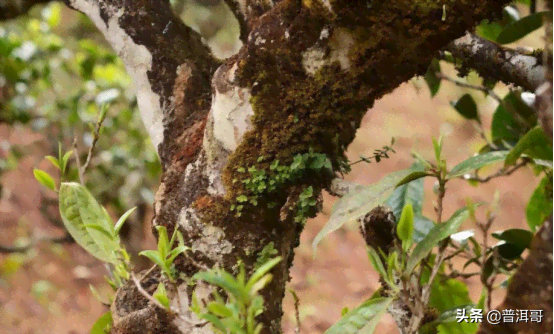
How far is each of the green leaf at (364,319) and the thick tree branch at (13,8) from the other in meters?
1.07

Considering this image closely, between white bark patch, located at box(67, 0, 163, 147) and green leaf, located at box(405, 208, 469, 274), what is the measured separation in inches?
14.0

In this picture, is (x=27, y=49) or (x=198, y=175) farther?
(x=27, y=49)

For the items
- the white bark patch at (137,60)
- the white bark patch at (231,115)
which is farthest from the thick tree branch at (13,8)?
the white bark patch at (231,115)

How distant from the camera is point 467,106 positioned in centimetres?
87

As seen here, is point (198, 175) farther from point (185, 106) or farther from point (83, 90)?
point (83, 90)

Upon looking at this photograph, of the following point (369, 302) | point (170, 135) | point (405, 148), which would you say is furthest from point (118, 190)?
point (405, 148)

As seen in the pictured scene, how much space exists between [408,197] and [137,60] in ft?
1.37

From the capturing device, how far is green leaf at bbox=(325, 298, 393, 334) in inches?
17.0

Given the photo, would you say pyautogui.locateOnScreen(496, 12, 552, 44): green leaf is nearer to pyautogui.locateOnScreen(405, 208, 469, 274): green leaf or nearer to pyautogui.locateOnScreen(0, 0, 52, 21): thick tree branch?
pyautogui.locateOnScreen(405, 208, 469, 274): green leaf

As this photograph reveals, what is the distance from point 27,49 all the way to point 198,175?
1.18m

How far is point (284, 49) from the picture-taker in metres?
0.50

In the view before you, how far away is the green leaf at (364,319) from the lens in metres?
0.43

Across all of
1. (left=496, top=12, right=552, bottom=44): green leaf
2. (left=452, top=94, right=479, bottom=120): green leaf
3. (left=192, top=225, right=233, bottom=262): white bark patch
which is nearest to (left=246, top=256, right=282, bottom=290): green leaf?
(left=192, top=225, right=233, bottom=262): white bark patch

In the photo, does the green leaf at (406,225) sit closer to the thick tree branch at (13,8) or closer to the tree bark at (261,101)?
the tree bark at (261,101)
